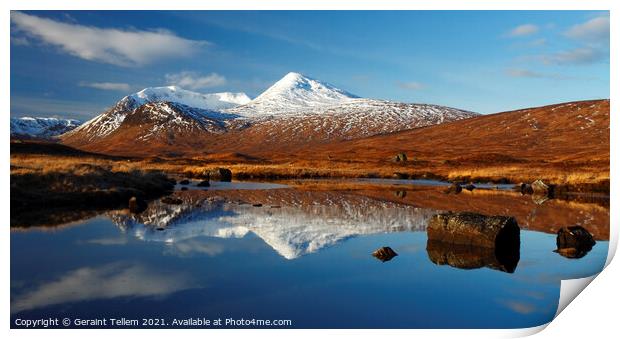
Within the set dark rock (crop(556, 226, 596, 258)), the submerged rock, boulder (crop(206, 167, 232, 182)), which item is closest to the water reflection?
the submerged rock

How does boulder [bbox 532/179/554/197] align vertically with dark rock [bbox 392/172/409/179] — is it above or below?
below

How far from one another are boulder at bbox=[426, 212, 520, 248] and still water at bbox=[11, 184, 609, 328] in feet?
2.23

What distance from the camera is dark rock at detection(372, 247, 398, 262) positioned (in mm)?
15334

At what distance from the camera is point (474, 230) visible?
52.4 feet

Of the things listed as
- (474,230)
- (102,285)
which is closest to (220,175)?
(474,230)

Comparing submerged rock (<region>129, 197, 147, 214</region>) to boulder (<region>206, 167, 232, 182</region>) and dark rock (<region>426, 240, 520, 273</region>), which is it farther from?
boulder (<region>206, 167, 232, 182</region>)

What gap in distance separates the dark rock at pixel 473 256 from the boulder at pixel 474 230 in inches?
7.1

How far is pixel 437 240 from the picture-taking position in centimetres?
1697

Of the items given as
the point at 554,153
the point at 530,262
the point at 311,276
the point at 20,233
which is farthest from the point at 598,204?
the point at 554,153

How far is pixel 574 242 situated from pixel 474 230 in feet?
13.2

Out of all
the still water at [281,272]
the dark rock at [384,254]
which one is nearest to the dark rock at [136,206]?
the still water at [281,272]

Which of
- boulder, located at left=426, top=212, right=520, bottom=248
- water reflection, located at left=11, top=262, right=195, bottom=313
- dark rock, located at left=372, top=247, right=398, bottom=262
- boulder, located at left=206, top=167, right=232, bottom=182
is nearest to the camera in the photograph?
water reflection, located at left=11, top=262, right=195, bottom=313

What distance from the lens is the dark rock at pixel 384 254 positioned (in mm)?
15334

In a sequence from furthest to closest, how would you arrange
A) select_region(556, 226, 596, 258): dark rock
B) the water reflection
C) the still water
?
select_region(556, 226, 596, 258): dark rock, the water reflection, the still water
